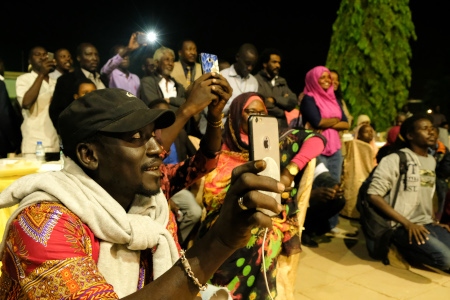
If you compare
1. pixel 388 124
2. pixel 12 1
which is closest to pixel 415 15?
pixel 388 124

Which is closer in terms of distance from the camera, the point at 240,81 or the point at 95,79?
the point at 95,79

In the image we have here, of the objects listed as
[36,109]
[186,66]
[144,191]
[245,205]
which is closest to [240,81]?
[186,66]

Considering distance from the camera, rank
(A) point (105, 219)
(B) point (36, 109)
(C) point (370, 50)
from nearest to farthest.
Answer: (A) point (105, 219), (B) point (36, 109), (C) point (370, 50)

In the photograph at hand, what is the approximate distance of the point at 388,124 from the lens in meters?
11.6

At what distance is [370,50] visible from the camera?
10953mm

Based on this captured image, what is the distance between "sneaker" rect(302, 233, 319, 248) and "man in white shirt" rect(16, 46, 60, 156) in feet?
10.0

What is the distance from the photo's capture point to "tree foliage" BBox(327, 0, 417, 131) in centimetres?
1087

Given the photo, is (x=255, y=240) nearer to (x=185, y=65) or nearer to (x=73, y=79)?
(x=73, y=79)

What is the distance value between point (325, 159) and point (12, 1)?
11.6 m

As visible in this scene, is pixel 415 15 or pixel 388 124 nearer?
pixel 388 124

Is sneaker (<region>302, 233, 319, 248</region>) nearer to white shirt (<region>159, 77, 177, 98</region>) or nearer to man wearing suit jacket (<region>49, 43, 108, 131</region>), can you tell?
white shirt (<region>159, 77, 177, 98</region>)

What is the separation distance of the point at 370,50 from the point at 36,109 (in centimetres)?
888

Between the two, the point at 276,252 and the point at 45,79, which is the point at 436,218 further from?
the point at 45,79

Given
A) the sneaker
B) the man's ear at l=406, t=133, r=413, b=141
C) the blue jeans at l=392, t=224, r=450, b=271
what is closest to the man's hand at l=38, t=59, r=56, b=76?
the sneaker
